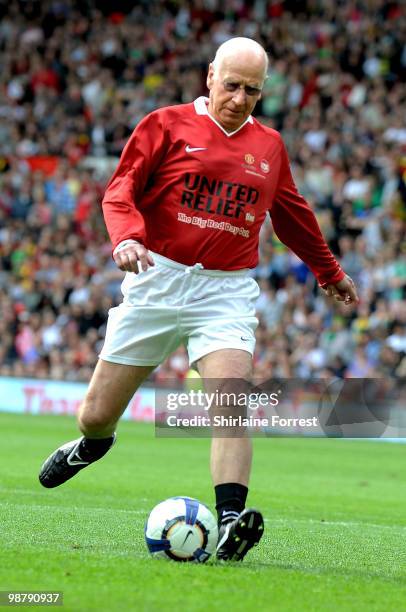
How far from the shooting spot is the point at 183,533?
6.59 metres

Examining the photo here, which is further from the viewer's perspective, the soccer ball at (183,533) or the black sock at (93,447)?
the black sock at (93,447)

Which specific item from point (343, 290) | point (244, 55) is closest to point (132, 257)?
point (244, 55)

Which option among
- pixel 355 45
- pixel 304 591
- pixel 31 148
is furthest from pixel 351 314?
pixel 304 591

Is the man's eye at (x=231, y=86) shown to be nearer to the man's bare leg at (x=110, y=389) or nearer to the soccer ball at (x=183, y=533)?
the man's bare leg at (x=110, y=389)

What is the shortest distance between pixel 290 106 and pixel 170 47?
4.69 metres

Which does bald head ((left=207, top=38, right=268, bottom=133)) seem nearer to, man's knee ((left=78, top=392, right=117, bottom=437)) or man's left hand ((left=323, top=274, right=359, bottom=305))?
man's left hand ((left=323, top=274, right=359, bottom=305))

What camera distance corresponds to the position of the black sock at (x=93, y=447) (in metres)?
7.79

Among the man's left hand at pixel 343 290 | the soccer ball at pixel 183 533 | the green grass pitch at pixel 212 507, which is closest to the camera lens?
the green grass pitch at pixel 212 507

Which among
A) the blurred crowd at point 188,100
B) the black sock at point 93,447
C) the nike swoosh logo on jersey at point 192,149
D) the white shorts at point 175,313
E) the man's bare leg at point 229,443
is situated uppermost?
the nike swoosh logo on jersey at point 192,149

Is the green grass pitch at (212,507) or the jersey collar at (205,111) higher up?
the jersey collar at (205,111)

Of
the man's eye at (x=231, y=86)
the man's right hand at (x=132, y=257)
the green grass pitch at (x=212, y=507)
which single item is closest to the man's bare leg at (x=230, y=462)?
the green grass pitch at (x=212, y=507)

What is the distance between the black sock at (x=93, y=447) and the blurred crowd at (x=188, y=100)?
41.8 ft

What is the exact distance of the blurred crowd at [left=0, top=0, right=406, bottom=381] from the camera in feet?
72.4

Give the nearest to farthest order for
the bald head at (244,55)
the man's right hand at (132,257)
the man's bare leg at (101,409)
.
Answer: the man's right hand at (132,257) → the bald head at (244,55) → the man's bare leg at (101,409)
